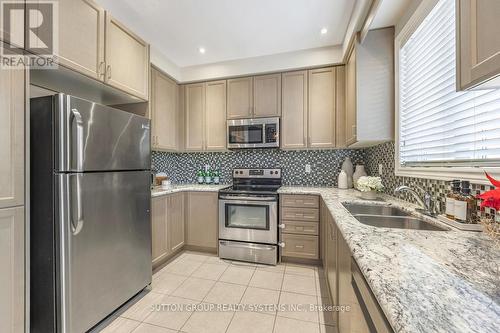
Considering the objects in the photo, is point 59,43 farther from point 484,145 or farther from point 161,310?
point 484,145

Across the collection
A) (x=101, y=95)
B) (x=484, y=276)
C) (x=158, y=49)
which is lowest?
(x=484, y=276)

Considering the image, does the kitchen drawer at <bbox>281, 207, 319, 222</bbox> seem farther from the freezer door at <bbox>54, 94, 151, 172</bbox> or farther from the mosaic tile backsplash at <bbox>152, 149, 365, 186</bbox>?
the freezer door at <bbox>54, 94, 151, 172</bbox>

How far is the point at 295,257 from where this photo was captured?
8.47ft

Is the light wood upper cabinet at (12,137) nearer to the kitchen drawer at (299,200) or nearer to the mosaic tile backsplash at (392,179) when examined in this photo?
the kitchen drawer at (299,200)

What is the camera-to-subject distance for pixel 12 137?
3.83ft

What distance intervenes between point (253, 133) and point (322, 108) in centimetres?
96

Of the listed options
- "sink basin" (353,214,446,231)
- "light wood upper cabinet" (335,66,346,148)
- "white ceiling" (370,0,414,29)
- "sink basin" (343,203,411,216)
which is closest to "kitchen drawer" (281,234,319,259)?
"sink basin" (343,203,411,216)

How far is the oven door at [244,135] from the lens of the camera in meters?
2.87

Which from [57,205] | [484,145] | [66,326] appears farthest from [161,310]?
[484,145]

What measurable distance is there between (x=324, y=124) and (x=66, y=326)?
2994 mm

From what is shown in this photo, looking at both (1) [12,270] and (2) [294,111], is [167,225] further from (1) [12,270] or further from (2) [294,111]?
(2) [294,111]

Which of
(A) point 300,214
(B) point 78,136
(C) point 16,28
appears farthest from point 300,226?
(C) point 16,28

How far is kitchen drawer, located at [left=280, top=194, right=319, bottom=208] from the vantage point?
2.51 metres

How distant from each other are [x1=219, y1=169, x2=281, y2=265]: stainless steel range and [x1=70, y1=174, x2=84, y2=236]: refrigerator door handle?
1522mm
